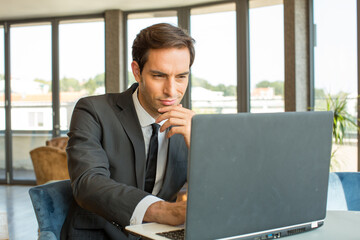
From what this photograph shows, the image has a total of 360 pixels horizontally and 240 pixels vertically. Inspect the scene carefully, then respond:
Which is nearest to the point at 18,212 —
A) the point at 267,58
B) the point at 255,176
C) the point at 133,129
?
the point at 267,58

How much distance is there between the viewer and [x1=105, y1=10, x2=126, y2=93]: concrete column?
7309 millimetres

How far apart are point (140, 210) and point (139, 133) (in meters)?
0.48

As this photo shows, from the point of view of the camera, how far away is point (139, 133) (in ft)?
5.14

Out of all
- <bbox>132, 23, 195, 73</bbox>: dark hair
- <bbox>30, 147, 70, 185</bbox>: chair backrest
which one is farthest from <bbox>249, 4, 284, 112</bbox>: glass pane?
<bbox>132, 23, 195, 73</bbox>: dark hair

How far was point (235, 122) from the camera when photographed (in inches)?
35.2

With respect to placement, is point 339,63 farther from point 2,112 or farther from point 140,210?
point 2,112

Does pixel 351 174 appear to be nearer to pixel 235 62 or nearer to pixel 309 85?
pixel 309 85

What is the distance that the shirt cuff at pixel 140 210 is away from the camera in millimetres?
1124

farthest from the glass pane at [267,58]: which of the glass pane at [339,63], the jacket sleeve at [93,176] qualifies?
the jacket sleeve at [93,176]

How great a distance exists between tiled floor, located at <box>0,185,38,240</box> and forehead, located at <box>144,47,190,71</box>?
3.47 m

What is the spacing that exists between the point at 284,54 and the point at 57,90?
429cm

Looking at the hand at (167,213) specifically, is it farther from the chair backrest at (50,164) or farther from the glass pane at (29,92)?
the glass pane at (29,92)

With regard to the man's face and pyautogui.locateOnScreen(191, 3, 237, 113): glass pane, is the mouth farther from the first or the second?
pyautogui.locateOnScreen(191, 3, 237, 113): glass pane

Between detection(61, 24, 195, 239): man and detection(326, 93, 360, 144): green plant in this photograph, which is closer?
detection(61, 24, 195, 239): man
